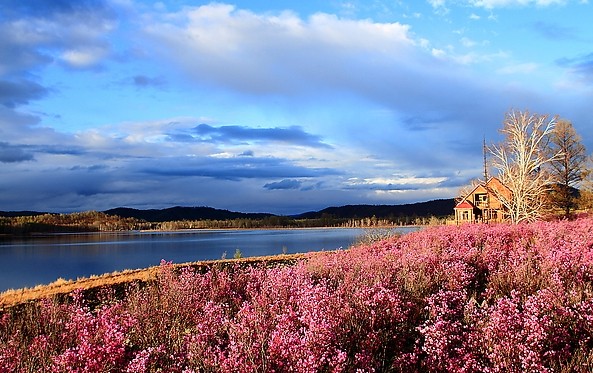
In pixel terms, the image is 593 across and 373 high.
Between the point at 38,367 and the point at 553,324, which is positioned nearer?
the point at 38,367

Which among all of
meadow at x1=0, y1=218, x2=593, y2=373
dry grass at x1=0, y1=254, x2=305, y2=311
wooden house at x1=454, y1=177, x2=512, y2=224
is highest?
wooden house at x1=454, y1=177, x2=512, y2=224

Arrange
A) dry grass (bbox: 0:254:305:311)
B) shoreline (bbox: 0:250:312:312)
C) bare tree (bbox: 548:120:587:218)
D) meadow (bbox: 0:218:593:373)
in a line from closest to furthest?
meadow (bbox: 0:218:593:373) → shoreline (bbox: 0:250:312:312) → dry grass (bbox: 0:254:305:311) → bare tree (bbox: 548:120:587:218)

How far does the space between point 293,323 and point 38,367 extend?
A: 2180mm

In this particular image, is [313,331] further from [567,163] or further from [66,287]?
[567,163]

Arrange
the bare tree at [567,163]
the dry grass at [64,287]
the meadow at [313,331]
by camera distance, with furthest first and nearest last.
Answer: the bare tree at [567,163] < the dry grass at [64,287] < the meadow at [313,331]

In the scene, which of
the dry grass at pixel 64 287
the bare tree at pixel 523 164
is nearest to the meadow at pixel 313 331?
the dry grass at pixel 64 287

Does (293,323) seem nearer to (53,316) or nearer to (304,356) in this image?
(304,356)

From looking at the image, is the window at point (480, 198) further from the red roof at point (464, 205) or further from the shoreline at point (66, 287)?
the shoreline at point (66, 287)

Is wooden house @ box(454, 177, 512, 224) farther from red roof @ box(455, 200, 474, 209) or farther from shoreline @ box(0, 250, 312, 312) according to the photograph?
shoreline @ box(0, 250, 312, 312)

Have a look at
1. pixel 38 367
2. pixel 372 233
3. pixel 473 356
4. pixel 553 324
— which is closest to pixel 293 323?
pixel 473 356

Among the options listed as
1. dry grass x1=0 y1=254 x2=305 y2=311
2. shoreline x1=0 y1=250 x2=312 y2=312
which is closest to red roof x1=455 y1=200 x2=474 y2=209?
shoreline x1=0 y1=250 x2=312 y2=312

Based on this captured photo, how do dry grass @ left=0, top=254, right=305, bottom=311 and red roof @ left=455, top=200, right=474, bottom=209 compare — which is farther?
red roof @ left=455, top=200, right=474, bottom=209

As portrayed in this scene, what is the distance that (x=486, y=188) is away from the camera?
41.9 m

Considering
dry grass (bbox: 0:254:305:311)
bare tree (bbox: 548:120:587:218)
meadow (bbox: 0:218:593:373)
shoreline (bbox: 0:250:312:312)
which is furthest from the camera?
bare tree (bbox: 548:120:587:218)
